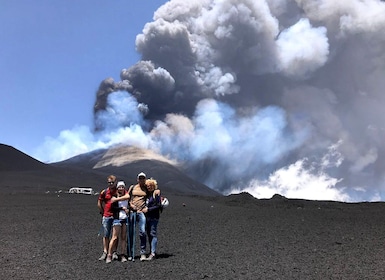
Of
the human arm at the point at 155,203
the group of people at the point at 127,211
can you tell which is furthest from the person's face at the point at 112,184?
the human arm at the point at 155,203

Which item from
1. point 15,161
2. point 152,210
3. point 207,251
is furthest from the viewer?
point 15,161

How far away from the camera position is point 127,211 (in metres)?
9.66

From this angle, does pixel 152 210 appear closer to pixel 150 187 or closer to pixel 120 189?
pixel 150 187

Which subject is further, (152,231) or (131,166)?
(131,166)

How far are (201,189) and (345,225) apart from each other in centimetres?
8271

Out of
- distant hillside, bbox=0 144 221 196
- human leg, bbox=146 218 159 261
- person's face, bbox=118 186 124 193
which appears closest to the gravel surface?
human leg, bbox=146 218 159 261

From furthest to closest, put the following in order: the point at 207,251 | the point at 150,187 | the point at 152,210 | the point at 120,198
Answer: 1. the point at 207,251
2. the point at 150,187
3. the point at 152,210
4. the point at 120,198

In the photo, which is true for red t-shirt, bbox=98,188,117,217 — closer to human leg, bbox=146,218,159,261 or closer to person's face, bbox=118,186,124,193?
person's face, bbox=118,186,124,193

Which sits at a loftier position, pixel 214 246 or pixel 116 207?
pixel 116 207

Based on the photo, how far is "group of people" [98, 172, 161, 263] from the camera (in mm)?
9602

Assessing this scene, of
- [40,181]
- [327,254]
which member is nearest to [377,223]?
[327,254]

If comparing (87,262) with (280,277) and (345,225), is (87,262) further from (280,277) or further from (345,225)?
(345,225)

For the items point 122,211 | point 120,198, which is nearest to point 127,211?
point 122,211

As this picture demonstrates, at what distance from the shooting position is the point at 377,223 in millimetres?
21406
